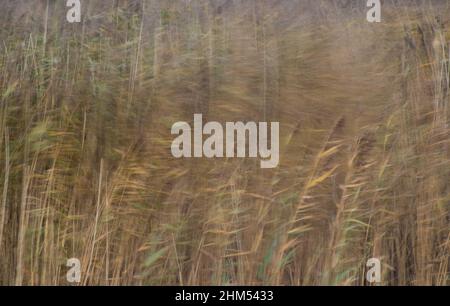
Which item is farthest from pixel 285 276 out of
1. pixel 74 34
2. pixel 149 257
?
pixel 74 34

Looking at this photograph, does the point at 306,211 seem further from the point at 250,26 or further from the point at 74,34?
the point at 74,34

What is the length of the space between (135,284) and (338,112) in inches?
66.5

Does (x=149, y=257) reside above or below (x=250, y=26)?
below

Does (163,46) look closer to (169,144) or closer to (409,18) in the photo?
(169,144)

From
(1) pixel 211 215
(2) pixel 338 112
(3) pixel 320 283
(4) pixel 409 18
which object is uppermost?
(4) pixel 409 18

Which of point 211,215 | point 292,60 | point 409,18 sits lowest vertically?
point 211,215

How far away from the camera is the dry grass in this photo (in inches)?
159

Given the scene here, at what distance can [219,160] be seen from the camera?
411 centimetres

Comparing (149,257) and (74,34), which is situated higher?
(74,34)

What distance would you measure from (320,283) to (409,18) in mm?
1826

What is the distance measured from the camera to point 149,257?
4043mm

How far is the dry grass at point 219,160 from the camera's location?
13.3ft

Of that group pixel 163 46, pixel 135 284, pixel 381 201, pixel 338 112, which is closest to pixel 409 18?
pixel 338 112

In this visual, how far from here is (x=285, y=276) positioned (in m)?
4.03
